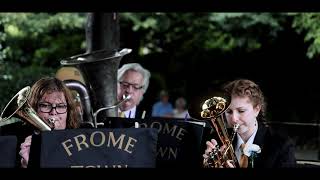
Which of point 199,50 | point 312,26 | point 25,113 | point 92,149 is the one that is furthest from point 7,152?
point 199,50

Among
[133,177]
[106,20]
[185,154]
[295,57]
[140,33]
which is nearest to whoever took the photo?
[133,177]

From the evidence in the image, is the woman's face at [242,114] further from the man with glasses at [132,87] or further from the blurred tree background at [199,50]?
the blurred tree background at [199,50]

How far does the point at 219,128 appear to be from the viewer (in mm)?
3068

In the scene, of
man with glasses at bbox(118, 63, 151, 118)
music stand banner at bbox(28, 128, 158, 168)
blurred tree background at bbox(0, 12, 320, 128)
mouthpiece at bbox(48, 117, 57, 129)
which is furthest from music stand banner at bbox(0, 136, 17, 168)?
blurred tree background at bbox(0, 12, 320, 128)

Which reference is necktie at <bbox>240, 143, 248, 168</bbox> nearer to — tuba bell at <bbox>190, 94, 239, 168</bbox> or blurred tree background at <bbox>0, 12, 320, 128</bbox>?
tuba bell at <bbox>190, 94, 239, 168</bbox>

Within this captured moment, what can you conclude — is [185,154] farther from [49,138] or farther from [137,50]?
[137,50]

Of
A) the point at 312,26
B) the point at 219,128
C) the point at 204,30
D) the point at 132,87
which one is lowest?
the point at 219,128

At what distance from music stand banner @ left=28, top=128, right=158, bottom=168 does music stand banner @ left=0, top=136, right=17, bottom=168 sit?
0.08m

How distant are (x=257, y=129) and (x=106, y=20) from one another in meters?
4.60

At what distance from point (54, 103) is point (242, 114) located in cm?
97

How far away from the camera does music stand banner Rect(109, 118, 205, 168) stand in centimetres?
308

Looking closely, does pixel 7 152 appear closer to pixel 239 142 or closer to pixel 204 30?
pixel 239 142

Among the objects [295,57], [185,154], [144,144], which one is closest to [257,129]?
[185,154]

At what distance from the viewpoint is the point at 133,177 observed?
2.25 m
